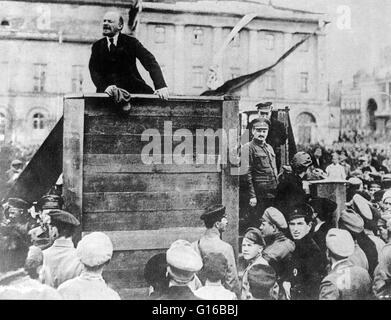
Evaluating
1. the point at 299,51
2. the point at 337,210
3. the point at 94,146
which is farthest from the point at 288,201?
the point at 94,146

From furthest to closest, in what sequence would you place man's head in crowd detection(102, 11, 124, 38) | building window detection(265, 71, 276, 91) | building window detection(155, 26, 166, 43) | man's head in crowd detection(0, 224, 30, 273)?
building window detection(265, 71, 276, 91)
building window detection(155, 26, 166, 43)
man's head in crowd detection(102, 11, 124, 38)
man's head in crowd detection(0, 224, 30, 273)

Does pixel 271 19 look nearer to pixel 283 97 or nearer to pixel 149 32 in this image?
pixel 283 97

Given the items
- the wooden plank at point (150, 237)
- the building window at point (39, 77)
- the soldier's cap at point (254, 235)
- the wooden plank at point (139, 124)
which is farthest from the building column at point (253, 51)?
the building window at point (39, 77)

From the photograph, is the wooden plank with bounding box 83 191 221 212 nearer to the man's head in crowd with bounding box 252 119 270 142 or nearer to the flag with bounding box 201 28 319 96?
the man's head in crowd with bounding box 252 119 270 142

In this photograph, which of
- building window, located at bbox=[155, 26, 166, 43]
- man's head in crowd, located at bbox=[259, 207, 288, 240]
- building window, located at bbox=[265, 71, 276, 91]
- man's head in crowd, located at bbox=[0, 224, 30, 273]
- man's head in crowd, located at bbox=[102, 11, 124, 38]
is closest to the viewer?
man's head in crowd, located at bbox=[0, 224, 30, 273]

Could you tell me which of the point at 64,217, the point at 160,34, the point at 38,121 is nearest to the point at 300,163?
the point at 160,34

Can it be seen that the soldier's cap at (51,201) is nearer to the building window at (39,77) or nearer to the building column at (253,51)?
the building window at (39,77)

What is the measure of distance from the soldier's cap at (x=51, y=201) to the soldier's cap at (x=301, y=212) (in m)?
1.64

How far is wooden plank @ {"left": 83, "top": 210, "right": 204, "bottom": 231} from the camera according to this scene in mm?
3047

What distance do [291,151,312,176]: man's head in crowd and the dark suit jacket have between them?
45.2 inches

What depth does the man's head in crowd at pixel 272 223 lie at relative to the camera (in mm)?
3338

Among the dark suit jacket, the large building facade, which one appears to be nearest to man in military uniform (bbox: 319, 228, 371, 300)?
the large building facade

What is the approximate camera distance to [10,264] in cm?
314

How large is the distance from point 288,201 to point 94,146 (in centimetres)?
146
